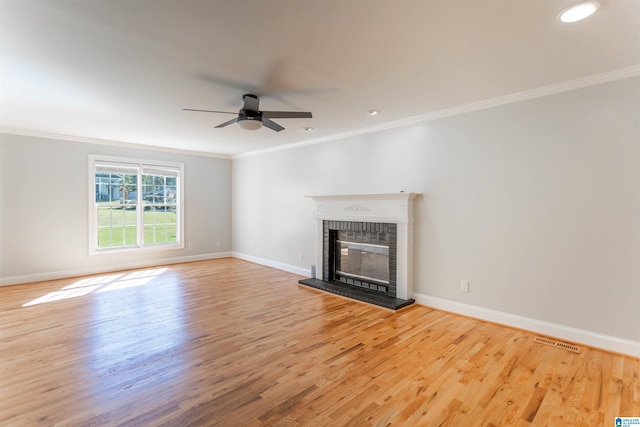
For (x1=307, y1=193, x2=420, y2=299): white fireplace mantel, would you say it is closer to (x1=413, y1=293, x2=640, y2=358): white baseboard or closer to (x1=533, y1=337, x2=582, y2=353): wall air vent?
(x1=413, y1=293, x2=640, y2=358): white baseboard

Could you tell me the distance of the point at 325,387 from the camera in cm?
219

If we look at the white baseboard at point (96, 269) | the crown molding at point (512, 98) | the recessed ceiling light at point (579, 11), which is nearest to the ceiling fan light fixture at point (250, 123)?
the crown molding at point (512, 98)

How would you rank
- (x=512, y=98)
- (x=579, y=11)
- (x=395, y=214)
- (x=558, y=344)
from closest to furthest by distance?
(x=579, y=11), (x=558, y=344), (x=512, y=98), (x=395, y=214)

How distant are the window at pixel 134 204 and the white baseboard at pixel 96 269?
324mm

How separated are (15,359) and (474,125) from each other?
16.5 feet

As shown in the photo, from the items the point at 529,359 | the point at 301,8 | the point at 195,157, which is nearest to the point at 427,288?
the point at 529,359

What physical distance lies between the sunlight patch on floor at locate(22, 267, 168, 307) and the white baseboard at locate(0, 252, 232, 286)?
0.33m

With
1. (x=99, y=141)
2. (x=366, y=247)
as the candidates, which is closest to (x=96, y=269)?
(x=99, y=141)

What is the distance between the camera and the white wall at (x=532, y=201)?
2.71m

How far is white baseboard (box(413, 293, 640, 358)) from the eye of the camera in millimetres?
2691

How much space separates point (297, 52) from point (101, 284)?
4920 mm

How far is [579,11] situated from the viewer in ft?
6.04

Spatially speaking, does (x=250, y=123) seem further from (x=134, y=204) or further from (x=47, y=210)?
(x=47, y=210)

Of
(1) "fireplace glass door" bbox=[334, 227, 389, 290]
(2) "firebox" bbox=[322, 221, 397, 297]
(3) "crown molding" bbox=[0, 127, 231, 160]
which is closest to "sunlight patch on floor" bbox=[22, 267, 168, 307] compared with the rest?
(3) "crown molding" bbox=[0, 127, 231, 160]
